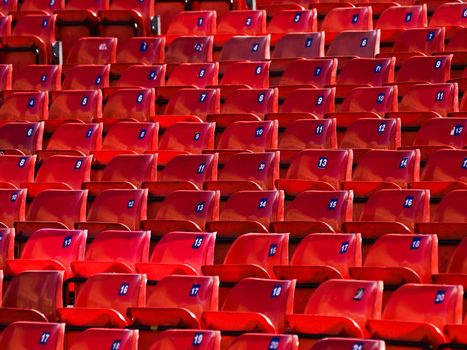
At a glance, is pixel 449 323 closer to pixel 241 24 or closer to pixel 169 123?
pixel 169 123

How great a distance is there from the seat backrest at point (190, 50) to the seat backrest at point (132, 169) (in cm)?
123

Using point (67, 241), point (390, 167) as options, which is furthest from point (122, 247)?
point (390, 167)

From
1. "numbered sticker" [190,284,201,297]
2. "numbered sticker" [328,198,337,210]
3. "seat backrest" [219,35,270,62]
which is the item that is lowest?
"numbered sticker" [190,284,201,297]

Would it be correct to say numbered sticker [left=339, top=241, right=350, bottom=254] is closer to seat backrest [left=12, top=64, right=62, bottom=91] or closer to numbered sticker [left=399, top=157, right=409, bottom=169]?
numbered sticker [left=399, top=157, right=409, bottom=169]

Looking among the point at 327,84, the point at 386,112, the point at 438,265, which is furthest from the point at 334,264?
the point at 327,84

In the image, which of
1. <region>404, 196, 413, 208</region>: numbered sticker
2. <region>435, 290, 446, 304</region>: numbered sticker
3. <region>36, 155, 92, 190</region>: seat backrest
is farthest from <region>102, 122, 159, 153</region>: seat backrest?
<region>435, 290, 446, 304</region>: numbered sticker

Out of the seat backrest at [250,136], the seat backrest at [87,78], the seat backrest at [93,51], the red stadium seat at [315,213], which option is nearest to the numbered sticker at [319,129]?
the seat backrest at [250,136]

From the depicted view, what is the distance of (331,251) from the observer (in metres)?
4.71

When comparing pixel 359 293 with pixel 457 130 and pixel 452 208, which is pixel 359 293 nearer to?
pixel 452 208

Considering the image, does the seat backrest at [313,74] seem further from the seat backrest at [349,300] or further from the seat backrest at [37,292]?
the seat backrest at [349,300]

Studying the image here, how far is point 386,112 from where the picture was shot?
5.90m

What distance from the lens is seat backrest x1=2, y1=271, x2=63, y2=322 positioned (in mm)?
4676

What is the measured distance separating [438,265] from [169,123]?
68.9 inches

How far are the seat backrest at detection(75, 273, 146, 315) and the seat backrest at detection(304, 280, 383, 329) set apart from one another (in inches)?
21.2
